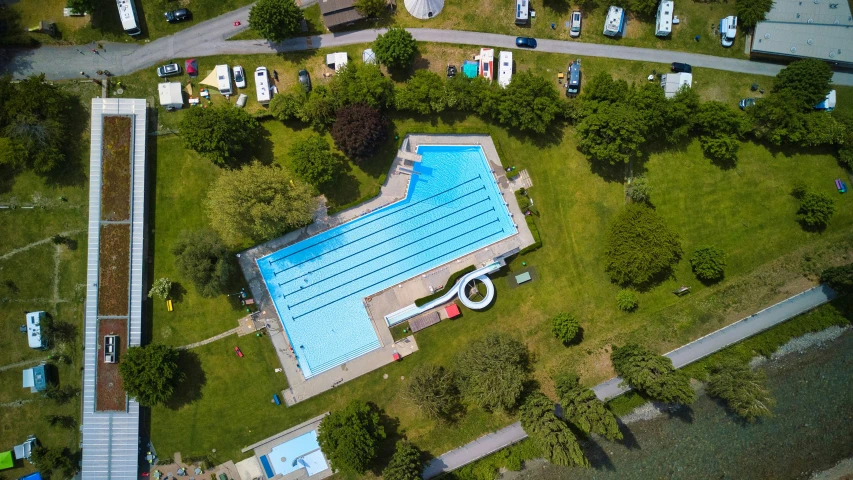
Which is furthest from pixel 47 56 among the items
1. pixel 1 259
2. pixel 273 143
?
pixel 273 143

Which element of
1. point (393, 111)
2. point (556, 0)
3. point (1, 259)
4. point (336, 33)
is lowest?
point (1, 259)

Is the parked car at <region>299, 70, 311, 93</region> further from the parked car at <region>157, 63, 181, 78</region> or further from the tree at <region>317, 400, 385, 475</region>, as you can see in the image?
the tree at <region>317, 400, 385, 475</region>

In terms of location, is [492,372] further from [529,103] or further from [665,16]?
[665,16]

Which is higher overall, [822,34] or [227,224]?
[822,34]

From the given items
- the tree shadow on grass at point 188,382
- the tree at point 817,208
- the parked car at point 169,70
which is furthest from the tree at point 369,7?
the tree at point 817,208

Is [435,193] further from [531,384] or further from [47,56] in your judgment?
[47,56]

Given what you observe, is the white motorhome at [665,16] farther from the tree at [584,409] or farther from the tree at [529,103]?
the tree at [584,409]

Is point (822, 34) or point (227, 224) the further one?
point (822, 34)

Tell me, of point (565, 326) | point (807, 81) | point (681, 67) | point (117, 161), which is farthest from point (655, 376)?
point (117, 161)
